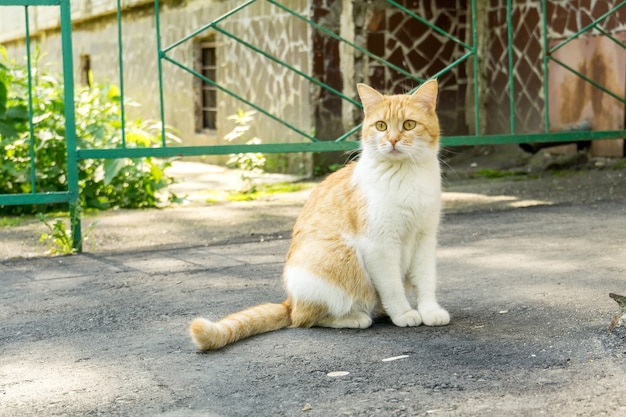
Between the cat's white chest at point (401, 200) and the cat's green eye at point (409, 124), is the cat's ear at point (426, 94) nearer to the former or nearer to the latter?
the cat's green eye at point (409, 124)

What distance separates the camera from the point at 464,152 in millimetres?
10930

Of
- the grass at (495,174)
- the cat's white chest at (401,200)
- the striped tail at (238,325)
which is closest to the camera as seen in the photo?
→ the striped tail at (238,325)

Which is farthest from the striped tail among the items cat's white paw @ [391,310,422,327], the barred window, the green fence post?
the barred window

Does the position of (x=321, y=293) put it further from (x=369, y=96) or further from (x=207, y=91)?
(x=207, y=91)

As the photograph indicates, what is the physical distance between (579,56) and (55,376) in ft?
24.3

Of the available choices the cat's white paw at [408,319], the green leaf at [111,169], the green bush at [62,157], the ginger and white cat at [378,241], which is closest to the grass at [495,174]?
the green bush at [62,157]

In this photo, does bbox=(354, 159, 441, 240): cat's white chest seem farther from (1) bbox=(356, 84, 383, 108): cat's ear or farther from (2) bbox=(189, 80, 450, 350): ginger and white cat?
(1) bbox=(356, 84, 383, 108): cat's ear

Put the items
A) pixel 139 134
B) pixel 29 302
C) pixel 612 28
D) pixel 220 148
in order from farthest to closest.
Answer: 1. pixel 612 28
2. pixel 139 134
3. pixel 220 148
4. pixel 29 302

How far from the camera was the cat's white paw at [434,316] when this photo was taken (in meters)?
3.83

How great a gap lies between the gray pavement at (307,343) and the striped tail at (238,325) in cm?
5

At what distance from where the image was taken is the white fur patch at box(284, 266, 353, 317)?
382cm

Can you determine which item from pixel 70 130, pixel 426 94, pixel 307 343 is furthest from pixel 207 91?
pixel 307 343

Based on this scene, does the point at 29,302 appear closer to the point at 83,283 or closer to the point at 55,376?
the point at 83,283

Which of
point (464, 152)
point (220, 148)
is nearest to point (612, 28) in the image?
point (464, 152)
